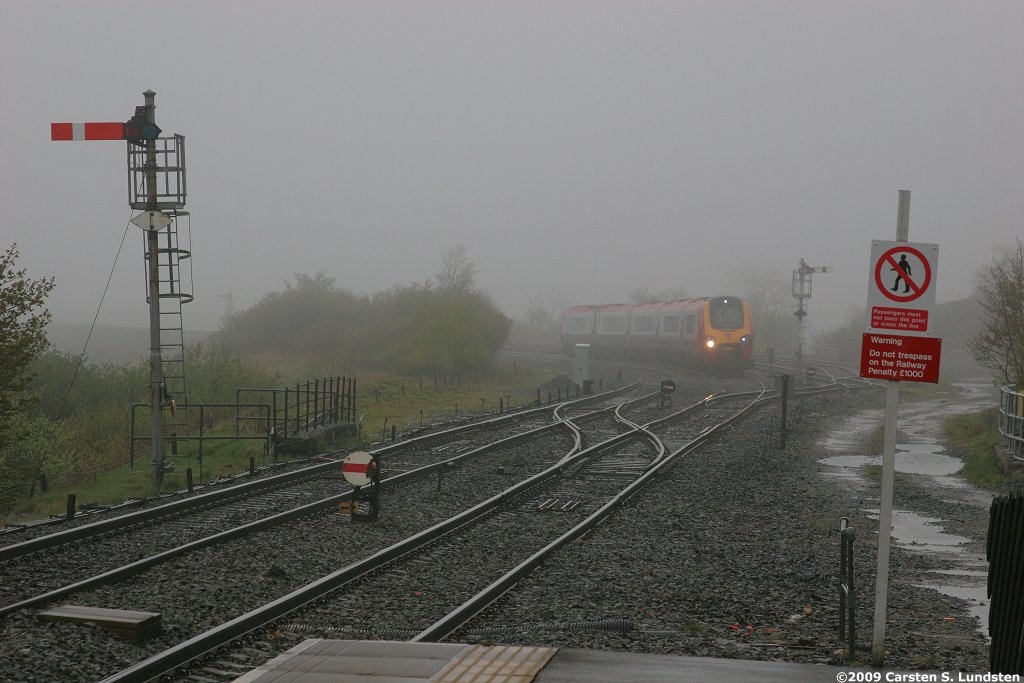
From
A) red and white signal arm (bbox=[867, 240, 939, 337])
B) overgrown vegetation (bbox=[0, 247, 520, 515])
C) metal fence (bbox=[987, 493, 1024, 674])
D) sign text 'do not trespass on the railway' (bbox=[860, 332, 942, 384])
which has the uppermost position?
red and white signal arm (bbox=[867, 240, 939, 337])

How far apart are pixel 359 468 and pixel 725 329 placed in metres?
30.1

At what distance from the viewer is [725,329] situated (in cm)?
3975

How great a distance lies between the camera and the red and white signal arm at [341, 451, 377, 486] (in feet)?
37.9

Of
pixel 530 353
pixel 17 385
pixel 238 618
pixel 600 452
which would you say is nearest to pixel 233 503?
pixel 17 385

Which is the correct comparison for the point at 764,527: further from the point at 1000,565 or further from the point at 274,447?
the point at 274,447

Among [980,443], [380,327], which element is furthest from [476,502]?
[380,327]

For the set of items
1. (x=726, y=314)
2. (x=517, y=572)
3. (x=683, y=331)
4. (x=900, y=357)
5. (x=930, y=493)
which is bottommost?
(x=930, y=493)

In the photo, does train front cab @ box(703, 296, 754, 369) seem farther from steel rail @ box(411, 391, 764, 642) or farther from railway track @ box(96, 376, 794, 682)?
railway track @ box(96, 376, 794, 682)

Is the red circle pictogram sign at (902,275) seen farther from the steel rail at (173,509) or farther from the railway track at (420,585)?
the steel rail at (173,509)

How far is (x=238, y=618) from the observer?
23.3 feet

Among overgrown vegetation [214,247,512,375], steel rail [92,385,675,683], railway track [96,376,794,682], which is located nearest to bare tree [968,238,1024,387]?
railway track [96,376,794,682]

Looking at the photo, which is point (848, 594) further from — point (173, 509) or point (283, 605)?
point (173, 509)

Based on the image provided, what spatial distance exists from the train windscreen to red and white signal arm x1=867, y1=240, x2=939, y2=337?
33.8 metres

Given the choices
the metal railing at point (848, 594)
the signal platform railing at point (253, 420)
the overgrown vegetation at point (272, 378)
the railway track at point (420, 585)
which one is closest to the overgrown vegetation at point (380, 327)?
the overgrown vegetation at point (272, 378)
